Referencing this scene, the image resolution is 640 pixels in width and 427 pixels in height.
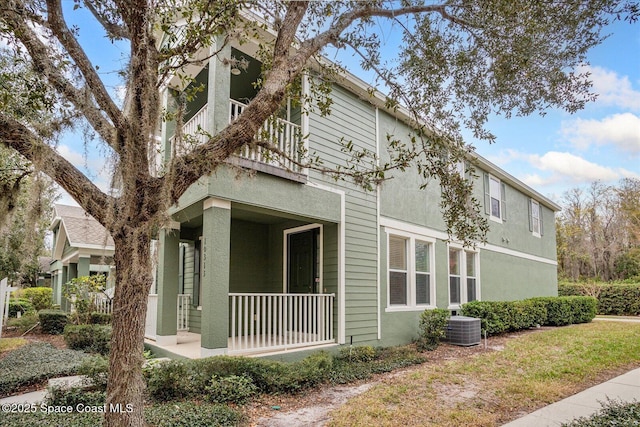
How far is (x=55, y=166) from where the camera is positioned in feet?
11.3

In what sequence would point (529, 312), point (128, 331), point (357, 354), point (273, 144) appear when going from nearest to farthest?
point (128, 331), point (273, 144), point (357, 354), point (529, 312)

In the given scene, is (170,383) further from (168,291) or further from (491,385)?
(491,385)

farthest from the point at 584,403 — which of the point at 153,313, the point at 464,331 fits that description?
the point at 153,313

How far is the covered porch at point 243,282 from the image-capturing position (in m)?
6.73

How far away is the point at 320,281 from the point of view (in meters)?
9.00

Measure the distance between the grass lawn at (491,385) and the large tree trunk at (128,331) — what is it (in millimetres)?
2365

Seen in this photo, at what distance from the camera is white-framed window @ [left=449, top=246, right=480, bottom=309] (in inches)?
495

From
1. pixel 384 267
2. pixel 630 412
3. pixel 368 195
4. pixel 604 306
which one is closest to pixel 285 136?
pixel 368 195

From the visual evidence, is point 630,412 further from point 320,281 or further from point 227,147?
point 320,281

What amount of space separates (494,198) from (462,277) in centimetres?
399

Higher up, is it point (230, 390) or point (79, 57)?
point (79, 57)

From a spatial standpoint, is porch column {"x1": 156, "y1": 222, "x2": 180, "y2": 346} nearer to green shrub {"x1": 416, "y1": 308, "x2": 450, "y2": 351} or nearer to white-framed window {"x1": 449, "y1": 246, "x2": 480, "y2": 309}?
green shrub {"x1": 416, "y1": 308, "x2": 450, "y2": 351}

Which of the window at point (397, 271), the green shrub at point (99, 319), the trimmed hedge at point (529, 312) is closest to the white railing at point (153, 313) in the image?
the green shrub at point (99, 319)

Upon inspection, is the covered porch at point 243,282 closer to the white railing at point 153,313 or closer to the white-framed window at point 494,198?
the white railing at point 153,313
